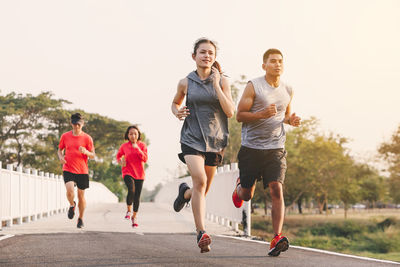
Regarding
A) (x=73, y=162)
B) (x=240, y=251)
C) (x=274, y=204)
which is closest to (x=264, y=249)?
(x=240, y=251)

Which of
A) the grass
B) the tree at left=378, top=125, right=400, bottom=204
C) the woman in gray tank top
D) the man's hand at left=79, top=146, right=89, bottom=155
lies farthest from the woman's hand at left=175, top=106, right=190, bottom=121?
the tree at left=378, top=125, right=400, bottom=204

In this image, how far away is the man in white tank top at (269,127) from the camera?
5988 mm

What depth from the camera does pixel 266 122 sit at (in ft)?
19.8

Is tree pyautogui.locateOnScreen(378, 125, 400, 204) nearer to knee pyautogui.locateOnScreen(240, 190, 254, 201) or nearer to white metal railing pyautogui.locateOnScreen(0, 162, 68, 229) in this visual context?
white metal railing pyautogui.locateOnScreen(0, 162, 68, 229)

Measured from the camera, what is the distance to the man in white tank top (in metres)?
5.99

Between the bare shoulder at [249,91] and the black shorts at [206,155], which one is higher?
the bare shoulder at [249,91]

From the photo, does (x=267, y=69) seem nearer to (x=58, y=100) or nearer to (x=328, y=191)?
(x=58, y=100)

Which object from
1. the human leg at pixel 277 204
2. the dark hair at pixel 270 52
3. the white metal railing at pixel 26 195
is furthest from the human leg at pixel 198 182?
the white metal railing at pixel 26 195

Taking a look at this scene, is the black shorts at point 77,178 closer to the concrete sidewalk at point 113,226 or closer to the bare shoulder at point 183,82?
the concrete sidewalk at point 113,226

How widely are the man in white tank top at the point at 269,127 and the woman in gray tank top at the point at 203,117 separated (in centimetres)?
35

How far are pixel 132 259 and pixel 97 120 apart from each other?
53961 mm

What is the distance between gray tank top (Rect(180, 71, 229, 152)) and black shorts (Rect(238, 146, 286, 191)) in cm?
49

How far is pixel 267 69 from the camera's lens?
239 inches

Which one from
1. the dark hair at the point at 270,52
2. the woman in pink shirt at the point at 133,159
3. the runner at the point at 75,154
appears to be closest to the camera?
the dark hair at the point at 270,52
